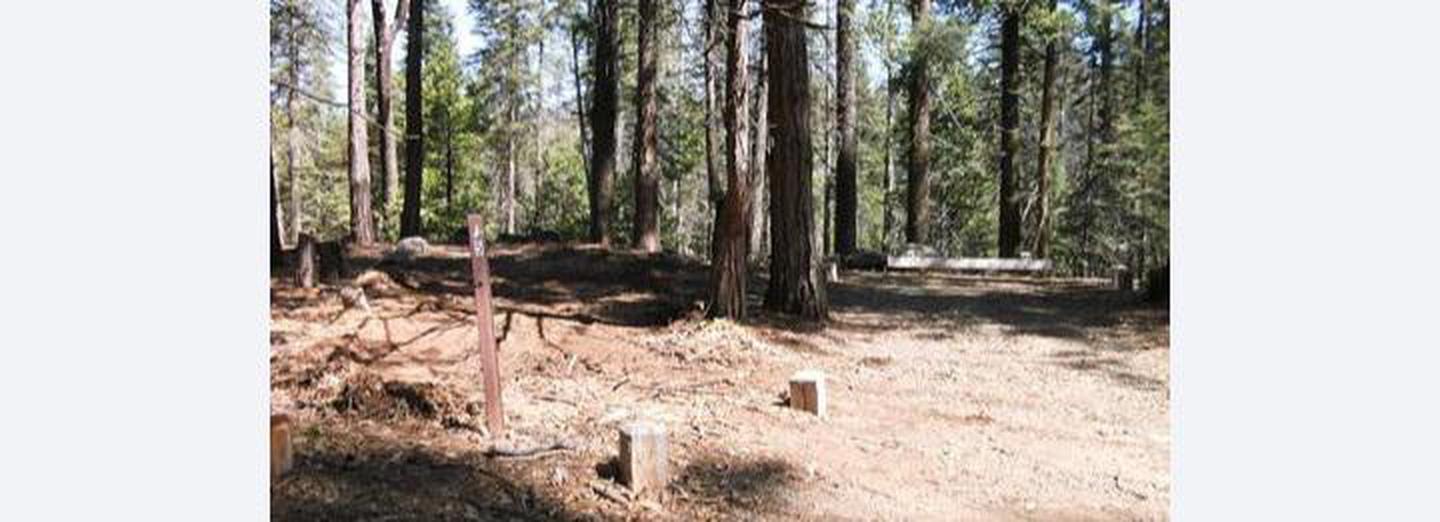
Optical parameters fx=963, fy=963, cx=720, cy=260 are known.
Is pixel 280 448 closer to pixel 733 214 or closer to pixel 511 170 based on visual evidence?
pixel 733 214

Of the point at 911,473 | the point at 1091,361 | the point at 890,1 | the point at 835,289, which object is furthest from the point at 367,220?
the point at 911,473

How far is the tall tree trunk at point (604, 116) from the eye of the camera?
13164mm

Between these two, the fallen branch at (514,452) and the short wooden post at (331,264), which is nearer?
the fallen branch at (514,452)

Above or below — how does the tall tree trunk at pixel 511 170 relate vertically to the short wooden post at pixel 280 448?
above

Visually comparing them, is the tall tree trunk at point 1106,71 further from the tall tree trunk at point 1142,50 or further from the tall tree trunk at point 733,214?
the tall tree trunk at point 733,214

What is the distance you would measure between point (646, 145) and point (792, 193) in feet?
16.1

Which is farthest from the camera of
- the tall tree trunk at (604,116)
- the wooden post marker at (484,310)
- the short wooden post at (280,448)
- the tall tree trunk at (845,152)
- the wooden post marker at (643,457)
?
the tall tree trunk at (845,152)

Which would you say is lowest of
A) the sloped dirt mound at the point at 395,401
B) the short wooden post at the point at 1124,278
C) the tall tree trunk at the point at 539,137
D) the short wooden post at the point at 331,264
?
the sloped dirt mound at the point at 395,401

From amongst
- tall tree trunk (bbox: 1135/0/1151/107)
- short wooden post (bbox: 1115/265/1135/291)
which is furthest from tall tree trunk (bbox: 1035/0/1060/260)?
tall tree trunk (bbox: 1135/0/1151/107)

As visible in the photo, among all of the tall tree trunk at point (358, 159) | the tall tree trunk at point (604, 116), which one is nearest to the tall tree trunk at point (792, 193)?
the tall tree trunk at point (604, 116)

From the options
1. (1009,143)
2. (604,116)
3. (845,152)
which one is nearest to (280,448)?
(604,116)

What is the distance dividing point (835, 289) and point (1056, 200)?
6.42 meters

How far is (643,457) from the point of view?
374 centimetres

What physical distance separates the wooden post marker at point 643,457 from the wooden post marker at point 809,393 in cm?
158
